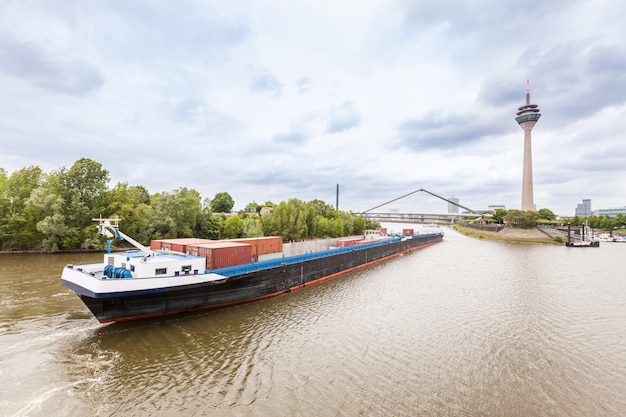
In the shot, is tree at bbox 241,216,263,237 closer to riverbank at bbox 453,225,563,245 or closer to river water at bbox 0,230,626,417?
river water at bbox 0,230,626,417

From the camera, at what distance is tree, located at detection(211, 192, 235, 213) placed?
4373 inches

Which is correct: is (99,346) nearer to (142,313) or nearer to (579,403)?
(142,313)

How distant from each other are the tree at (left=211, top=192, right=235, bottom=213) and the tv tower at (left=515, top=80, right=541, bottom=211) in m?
133

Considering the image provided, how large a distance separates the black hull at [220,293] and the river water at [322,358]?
2.30 feet

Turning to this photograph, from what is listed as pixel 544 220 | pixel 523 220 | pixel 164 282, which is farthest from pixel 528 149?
pixel 164 282

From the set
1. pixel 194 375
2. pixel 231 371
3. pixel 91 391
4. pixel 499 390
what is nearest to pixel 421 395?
pixel 499 390

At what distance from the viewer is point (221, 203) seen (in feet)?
366

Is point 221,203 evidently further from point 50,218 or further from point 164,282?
point 164,282

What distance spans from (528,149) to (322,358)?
530 ft

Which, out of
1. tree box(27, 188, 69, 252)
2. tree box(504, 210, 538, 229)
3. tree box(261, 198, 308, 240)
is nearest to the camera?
tree box(27, 188, 69, 252)

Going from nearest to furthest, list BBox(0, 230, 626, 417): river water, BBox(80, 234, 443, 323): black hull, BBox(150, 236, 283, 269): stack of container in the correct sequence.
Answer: BBox(0, 230, 626, 417): river water < BBox(80, 234, 443, 323): black hull < BBox(150, 236, 283, 269): stack of container

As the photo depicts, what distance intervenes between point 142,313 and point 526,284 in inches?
1443

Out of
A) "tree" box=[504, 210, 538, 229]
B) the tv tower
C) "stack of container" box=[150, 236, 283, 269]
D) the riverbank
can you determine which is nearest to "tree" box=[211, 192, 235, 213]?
"stack of container" box=[150, 236, 283, 269]

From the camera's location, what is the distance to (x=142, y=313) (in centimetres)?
1777
